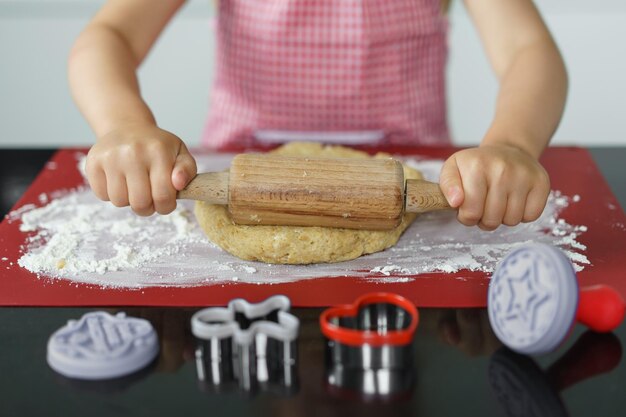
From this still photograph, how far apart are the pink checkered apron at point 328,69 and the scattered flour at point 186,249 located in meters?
0.35

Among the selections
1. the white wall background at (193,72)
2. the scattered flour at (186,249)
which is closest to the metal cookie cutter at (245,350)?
the scattered flour at (186,249)

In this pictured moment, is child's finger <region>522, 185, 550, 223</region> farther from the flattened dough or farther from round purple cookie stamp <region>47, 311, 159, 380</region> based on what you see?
round purple cookie stamp <region>47, 311, 159, 380</region>

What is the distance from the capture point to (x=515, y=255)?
2.10 ft

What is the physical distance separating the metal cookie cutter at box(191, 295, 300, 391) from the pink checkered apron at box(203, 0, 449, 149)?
2.02 ft

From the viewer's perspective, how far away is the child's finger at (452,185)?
2.59ft

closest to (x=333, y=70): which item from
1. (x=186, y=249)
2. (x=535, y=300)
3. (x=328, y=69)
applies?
(x=328, y=69)

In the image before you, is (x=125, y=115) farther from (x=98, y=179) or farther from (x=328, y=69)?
(x=328, y=69)

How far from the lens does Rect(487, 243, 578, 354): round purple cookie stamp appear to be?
1.98 ft

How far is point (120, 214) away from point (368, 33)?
495 millimetres

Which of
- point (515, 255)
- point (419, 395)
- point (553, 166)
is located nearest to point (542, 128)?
point (553, 166)

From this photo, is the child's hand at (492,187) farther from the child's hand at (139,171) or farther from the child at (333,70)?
the child's hand at (139,171)

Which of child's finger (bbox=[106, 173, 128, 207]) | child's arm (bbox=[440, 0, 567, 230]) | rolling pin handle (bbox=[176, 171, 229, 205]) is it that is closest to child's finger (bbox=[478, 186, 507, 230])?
child's arm (bbox=[440, 0, 567, 230])

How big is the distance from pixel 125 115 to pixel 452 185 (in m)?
0.38

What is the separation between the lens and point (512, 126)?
3.13ft
